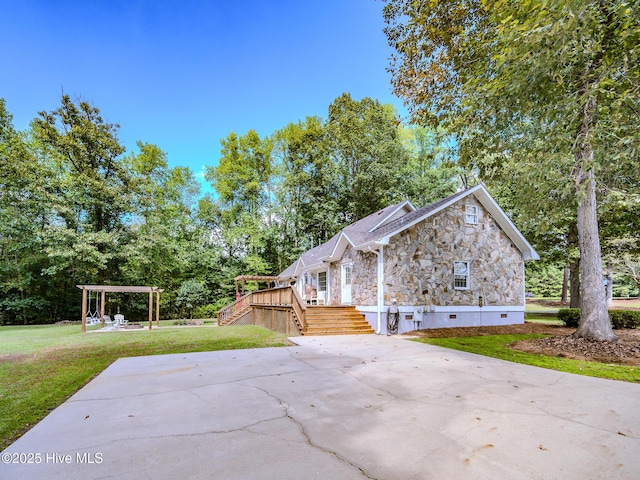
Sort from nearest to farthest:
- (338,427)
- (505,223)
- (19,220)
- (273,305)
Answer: (338,427) < (505,223) < (273,305) < (19,220)

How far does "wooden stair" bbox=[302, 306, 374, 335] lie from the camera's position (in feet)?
36.4

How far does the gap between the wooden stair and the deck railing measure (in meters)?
0.45

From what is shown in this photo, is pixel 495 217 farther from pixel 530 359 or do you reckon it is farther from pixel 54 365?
pixel 54 365

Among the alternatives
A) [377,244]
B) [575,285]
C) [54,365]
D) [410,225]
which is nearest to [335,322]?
[377,244]

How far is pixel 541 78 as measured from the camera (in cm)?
644

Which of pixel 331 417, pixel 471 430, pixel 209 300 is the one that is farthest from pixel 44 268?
pixel 471 430

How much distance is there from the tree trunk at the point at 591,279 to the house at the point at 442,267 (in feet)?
14.1

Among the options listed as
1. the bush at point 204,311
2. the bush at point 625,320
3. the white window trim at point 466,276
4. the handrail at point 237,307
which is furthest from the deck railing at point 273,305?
the bush at point 625,320

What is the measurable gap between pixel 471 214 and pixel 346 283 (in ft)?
19.6

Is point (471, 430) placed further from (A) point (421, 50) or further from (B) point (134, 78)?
(B) point (134, 78)

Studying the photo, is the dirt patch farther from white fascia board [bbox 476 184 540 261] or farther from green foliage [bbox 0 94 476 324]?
green foliage [bbox 0 94 476 324]

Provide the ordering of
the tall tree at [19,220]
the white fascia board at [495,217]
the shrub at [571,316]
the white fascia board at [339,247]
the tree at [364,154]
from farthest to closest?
the tree at [364,154], the tall tree at [19,220], the white fascia board at [339,247], the shrub at [571,316], the white fascia board at [495,217]

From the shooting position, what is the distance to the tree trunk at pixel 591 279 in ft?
26.5

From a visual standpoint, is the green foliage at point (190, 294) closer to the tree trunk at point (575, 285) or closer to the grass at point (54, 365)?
the grass at point (54, 365)
